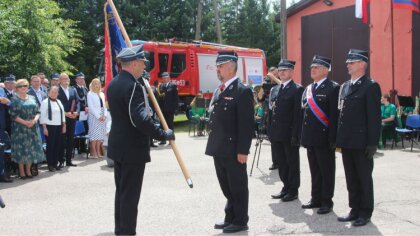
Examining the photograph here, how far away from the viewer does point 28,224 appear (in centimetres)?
607

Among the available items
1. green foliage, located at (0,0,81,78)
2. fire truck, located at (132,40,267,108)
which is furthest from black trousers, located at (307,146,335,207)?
green foliage, located at (0,0,81,78)

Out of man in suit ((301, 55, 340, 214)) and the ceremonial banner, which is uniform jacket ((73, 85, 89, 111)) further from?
man in suit ((301, 55, 340, 214))

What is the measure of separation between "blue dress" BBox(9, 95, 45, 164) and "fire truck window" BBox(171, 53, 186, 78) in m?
11.4

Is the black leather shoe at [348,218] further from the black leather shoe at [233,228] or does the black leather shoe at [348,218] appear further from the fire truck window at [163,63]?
the fire truck window at [163,63]

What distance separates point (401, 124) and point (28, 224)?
1111 cm

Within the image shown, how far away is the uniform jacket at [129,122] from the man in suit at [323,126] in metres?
2.44

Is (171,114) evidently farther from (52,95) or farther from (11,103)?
(11,103)

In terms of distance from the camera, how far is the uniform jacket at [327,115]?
635 cm

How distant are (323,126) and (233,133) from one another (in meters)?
1.48

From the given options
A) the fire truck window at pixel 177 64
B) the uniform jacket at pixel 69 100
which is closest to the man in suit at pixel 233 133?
the uniform jacket at pixel 69 100

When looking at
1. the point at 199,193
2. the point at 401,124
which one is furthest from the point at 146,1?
the point at 199,193

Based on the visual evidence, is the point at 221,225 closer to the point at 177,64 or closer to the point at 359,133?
the point at 359,133

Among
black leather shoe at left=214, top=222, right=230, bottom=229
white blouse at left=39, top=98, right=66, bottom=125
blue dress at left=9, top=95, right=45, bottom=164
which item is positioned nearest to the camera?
black leather shoe at left=214, top=222, right=230, bottom=229

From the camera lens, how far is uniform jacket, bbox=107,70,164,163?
4.67m
